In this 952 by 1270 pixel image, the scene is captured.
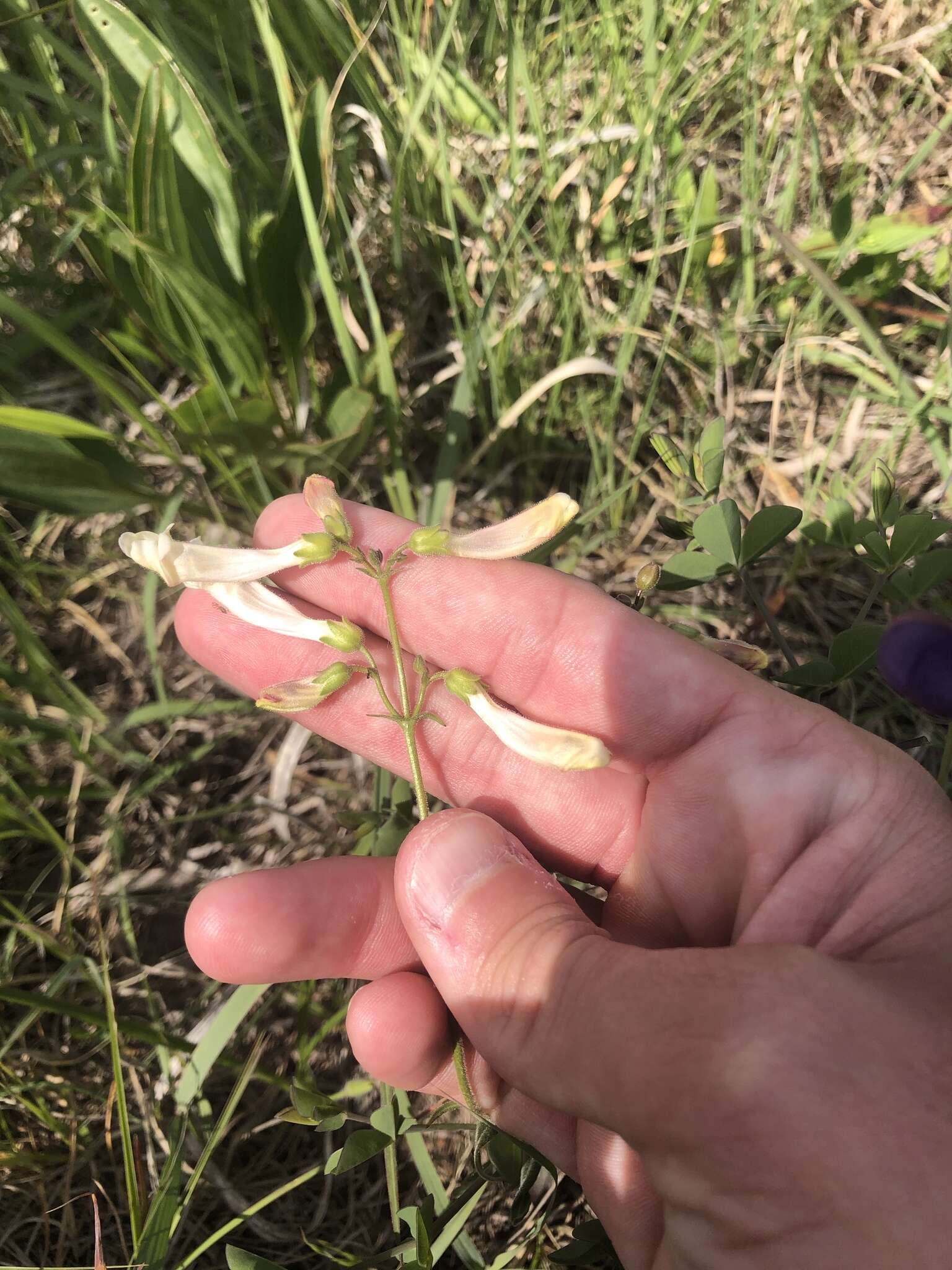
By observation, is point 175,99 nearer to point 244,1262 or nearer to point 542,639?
point 542,639

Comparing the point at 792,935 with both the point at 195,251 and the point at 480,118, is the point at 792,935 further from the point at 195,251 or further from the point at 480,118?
the point at 480,118

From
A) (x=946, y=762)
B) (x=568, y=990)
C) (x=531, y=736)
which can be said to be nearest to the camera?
(x=568, y=990)

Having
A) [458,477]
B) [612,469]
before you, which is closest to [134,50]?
[458,477]

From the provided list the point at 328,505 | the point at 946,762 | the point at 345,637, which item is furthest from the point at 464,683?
the point at 946,762

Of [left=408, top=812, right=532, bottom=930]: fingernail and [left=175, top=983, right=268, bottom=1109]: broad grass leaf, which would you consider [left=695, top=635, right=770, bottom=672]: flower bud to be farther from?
[left=175, top=983, right=268, bottom=1109]: broad grass leaf

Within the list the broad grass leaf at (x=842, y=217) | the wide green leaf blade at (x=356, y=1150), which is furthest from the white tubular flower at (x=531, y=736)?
the broad grass leaf at (x=842, y=217)

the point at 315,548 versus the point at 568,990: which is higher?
the point at 315,548
